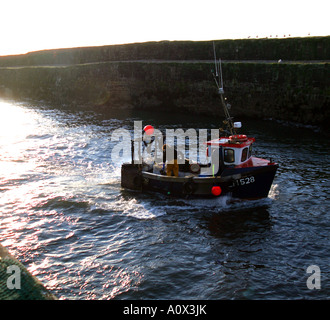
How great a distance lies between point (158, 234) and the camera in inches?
540

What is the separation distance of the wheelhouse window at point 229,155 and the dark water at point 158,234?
1.84 metres

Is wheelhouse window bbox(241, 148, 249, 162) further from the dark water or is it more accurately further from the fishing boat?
the dark water

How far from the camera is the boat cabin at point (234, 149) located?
15852 millimetres

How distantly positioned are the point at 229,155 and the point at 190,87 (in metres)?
25.0

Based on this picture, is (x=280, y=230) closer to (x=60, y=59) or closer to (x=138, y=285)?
(x=138, y=285)

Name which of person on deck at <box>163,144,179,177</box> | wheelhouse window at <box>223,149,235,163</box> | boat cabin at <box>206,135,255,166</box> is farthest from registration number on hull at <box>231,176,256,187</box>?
person on deck at <box>163,144,179,177</box>

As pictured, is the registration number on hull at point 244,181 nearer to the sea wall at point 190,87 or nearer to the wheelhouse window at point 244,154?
the wheelhouse window at point 244,154

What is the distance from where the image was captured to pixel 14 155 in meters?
24.6

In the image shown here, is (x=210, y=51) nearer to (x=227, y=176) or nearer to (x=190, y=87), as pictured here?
(x=190, y=87)

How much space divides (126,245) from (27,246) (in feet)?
11.5

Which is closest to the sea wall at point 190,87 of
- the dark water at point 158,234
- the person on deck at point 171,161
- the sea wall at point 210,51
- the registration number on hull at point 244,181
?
the sea wall at point 210,51

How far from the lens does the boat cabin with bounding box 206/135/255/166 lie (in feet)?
52.0

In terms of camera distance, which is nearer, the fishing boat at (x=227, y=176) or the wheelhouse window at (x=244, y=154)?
the fishing boat at (x=227, y=176)

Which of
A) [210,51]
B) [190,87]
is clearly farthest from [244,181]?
[210,51]
